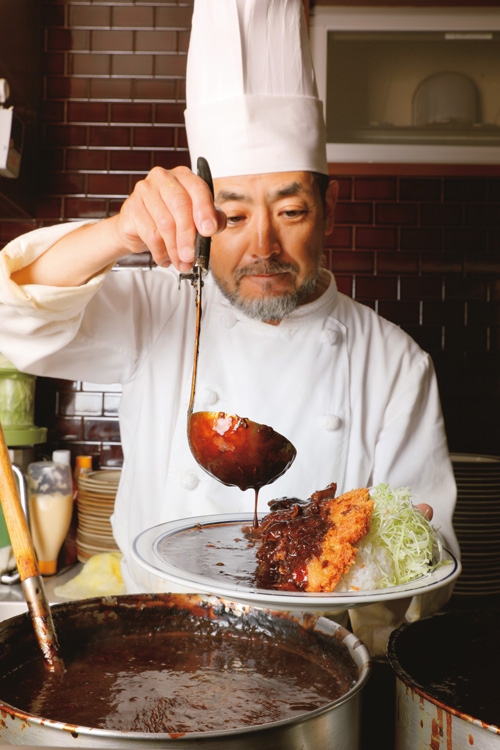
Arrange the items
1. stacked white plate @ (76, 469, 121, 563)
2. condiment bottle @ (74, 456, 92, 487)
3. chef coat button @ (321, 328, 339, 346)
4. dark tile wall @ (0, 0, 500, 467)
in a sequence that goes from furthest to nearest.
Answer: dark tile wall @ (0, 0, 500, 467) < condiment bottle @ (74, 456, 92, 487) < stacked white plate @ (76, 469, 121, 563) < chef coat button @ (321, 328, 339, 346)

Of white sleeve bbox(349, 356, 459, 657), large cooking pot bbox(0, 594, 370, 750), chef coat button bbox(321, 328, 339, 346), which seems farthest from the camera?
chef coat button bbox(321, 328, 339, 346)

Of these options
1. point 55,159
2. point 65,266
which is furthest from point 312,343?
point 55,159

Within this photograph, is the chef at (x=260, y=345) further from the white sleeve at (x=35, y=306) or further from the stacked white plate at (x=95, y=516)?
the stacked white plate at (x=95, y=516)

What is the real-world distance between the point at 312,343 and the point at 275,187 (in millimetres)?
486

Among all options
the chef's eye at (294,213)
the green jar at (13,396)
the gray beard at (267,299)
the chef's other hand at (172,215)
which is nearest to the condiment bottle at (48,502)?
the green jar at (13,396)

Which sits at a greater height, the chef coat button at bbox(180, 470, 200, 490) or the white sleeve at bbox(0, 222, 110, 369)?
the white sleeve at bbox(0, 222, 110, 369)

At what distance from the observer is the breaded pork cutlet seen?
1140 mm

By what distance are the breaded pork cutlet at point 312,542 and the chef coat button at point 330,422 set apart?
61 cm

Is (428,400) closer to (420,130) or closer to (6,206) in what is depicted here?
(420,130)

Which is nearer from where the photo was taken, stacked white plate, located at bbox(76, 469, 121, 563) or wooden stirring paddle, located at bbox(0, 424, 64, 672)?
wooden stirring paddle, located at bbox(0, 424, 64, 672)

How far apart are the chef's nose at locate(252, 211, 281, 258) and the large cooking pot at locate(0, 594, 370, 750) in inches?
43.8

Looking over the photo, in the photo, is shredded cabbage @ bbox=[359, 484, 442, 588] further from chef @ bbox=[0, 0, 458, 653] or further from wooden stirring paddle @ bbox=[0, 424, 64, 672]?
wooden stirring paddle @ bbox=[0, 424, 64, 672]

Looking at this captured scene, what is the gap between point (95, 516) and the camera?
290cm

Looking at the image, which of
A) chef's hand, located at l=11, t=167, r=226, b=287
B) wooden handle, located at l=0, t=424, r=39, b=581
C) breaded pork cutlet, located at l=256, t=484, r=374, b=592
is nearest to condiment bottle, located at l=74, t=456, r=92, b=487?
chef's hand, located at l=11, t=167, r=226, b=287
